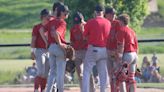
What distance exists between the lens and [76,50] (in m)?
15.4

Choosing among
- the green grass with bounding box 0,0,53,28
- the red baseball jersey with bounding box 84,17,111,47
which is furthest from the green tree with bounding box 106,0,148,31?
the green grass with bounding box 0,0,53,28

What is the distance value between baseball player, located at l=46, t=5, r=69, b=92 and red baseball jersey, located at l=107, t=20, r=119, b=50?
0.94m

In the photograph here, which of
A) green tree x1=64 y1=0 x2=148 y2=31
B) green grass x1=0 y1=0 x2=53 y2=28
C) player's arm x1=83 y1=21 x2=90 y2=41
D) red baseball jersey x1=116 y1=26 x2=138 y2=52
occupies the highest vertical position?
green grass x1=0 y1=0 x2=53 y2=28

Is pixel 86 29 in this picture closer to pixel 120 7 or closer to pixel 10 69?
pixel 120 7

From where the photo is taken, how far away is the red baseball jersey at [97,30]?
14.6 meters

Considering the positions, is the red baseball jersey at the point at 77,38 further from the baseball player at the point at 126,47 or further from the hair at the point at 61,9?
the baseball player at the point at 126,47

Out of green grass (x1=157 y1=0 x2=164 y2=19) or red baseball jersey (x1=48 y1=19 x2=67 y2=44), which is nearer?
red baseball jersey (x1=48 y1=19 x2=67 y2=44)

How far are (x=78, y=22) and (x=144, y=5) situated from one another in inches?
559

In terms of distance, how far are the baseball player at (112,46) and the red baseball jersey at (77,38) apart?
58cm

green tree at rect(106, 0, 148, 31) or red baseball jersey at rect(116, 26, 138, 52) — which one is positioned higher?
green tree at rect(106, 0, 148, 31)

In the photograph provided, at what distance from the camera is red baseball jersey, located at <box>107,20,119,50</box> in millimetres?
14805

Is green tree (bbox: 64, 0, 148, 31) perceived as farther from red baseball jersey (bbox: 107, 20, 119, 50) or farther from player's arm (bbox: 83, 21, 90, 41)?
player's arm (bbox: 83, 21, 90, 41)

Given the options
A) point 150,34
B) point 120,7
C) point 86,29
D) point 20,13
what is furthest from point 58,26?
point 20,13

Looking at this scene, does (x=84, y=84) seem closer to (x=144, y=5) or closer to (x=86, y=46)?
(x=86, y=46)
